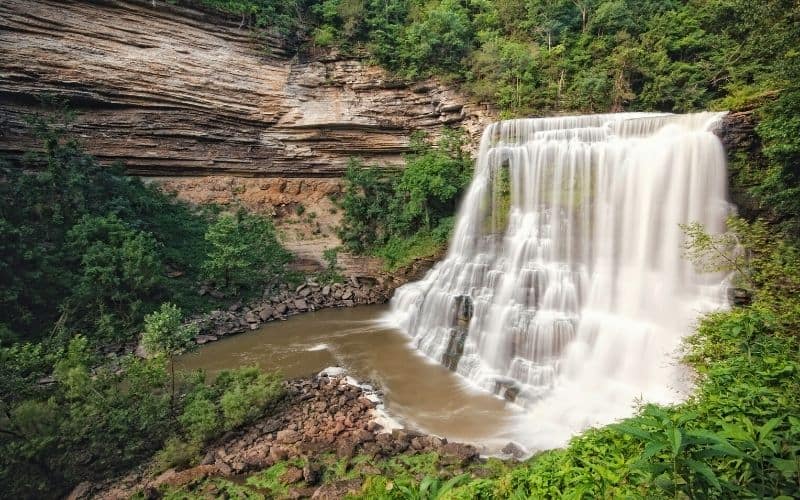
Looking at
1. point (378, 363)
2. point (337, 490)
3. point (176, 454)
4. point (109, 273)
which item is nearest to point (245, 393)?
point (176, 454)

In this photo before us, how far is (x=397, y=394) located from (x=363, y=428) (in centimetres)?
198

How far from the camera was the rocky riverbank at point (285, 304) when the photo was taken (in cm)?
1448

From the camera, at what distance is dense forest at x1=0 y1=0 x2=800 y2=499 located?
348cm

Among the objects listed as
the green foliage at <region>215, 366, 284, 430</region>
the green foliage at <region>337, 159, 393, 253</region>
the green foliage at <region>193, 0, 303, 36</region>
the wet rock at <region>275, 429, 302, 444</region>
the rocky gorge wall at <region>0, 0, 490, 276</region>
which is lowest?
the wet rock at <region>275, 429, 302, 444</region>

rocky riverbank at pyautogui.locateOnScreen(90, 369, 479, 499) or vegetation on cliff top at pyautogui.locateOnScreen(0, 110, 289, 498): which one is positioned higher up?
vegetation on cliff top at pyautogui.locateOnScreen(0, 110, 289, 498)

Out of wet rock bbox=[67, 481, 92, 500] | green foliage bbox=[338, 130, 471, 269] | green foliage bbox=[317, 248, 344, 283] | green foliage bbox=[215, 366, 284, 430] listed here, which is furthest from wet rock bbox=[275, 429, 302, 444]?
green foliage bbox=[317, 248, 344, 283]

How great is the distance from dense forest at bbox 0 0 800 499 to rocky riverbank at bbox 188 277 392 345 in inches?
36.6

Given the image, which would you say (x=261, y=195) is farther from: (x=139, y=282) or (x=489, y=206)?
(x=489, y=206)

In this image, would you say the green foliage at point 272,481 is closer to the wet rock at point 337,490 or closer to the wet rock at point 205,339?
the wet rock at point 337,490

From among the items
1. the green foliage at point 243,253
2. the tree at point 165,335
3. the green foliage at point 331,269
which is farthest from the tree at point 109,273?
the green foliage at point 331,269

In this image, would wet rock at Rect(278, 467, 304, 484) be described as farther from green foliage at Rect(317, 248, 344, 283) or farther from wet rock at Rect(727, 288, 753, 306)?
green foliage at Rect(317, 248, 344, 283)

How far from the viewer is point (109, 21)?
51.4 feet

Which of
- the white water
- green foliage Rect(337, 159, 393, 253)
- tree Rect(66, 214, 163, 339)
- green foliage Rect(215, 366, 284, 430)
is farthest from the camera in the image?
green foliage Rect(337, 159, 393, 253)

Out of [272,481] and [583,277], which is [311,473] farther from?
[583,277]
